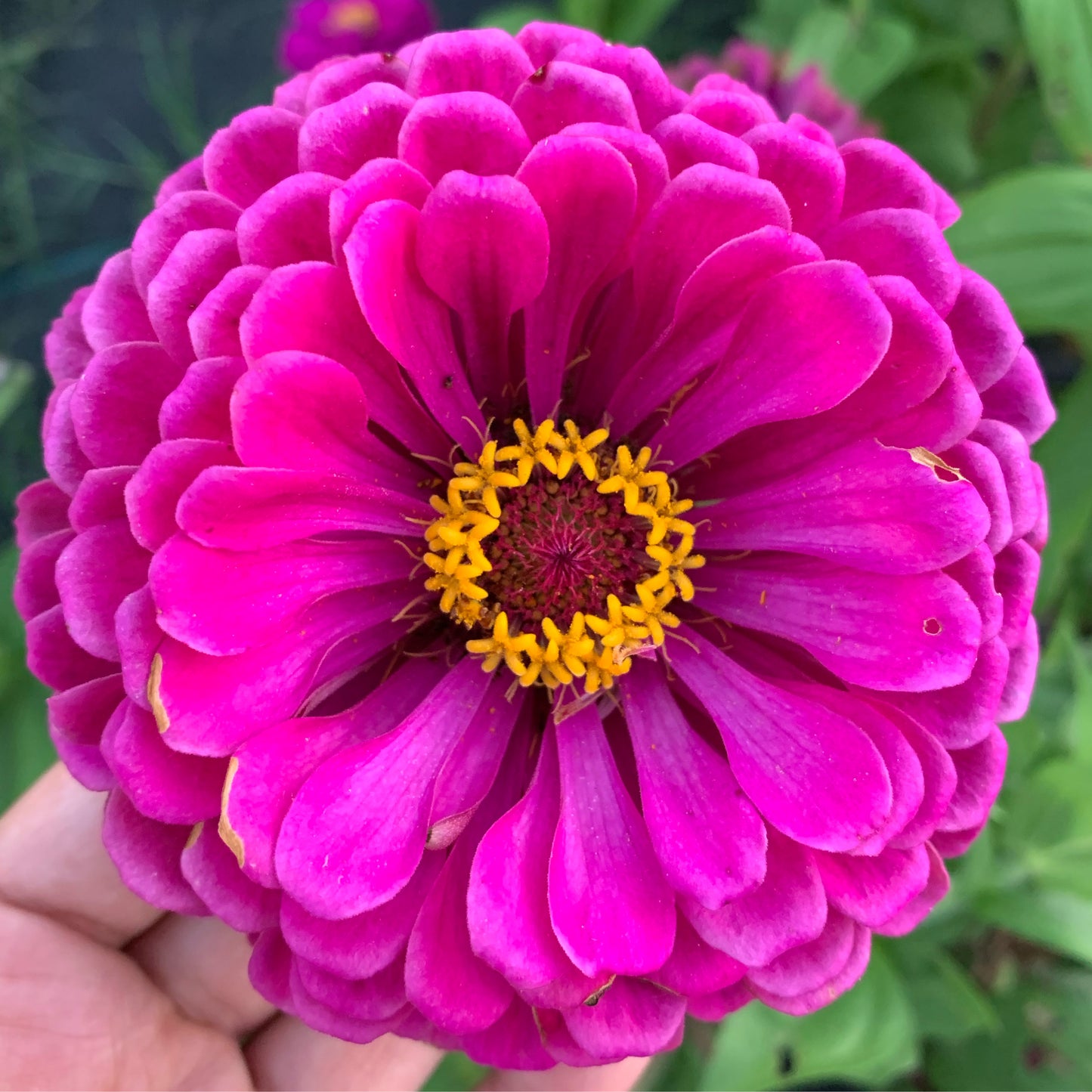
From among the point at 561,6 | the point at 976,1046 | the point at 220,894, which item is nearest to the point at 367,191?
the point at 220,894

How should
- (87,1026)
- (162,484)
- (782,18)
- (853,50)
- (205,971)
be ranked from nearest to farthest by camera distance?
(162,484), (87,1026), (205,971), (853,50), (782,18)

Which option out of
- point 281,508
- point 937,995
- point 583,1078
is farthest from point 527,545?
point 937,995

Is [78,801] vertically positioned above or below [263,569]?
below

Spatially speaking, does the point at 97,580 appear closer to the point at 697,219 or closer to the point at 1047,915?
the point at 697,219

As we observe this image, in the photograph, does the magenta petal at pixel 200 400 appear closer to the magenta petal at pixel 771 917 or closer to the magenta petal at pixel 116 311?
the magenta petal at pixel 116 311

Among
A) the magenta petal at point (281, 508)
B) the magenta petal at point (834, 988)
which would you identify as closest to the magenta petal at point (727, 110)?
the magenta petal at point (281, 508)

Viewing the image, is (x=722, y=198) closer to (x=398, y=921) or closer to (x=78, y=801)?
(x=398, y=921)
